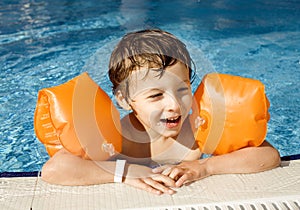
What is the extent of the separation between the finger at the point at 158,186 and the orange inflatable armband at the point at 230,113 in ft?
1.70

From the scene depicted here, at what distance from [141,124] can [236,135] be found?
644 mm

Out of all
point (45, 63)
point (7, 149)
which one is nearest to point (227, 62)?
point (45, 63)

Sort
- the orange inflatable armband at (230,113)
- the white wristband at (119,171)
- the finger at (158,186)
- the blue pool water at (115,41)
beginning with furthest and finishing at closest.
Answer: the blue pool water at (115,41), the orange inflatable armband at (230,113), the white wristband at (119,171), the finger at (158,186)

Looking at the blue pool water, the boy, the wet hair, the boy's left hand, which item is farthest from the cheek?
the blue pool water

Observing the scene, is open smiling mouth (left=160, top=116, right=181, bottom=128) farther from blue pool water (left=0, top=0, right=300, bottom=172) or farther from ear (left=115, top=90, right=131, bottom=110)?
blue pool water (left=0, top=0, right=300, bottom=172)

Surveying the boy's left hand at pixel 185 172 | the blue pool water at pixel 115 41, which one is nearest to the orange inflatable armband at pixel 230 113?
the boy's left hand at pixel 185 172

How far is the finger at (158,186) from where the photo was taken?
8.34 ft

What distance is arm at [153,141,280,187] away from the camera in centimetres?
268

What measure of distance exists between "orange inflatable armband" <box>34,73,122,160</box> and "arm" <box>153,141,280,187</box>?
386mm

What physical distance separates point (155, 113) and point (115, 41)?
127 inches

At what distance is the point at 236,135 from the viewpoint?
9.28ft

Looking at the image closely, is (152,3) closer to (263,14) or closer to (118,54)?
(263,14)

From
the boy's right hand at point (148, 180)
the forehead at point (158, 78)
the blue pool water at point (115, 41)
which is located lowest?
the blue pool water at point (115, 41)

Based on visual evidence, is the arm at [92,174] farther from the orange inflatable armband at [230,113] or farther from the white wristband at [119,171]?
the orange inflatable armband at [230,113]
